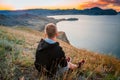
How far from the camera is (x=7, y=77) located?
4.90m

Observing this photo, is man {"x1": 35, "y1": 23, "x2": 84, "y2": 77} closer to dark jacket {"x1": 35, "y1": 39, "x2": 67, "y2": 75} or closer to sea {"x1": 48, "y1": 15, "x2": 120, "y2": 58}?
dark jacket {"x1": 35, "y1": 39, "x2": 67, "y2": 75}

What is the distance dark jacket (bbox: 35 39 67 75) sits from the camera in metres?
5.35

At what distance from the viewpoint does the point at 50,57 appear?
17.6ft

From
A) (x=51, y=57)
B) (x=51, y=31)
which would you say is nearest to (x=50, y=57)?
(x=51, y=57)

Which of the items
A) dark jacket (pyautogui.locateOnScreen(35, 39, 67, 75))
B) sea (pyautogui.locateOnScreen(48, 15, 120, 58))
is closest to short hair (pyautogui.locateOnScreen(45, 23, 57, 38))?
dark jacket (pyautogui.locateOnScreen(35, 39, 67, 75))

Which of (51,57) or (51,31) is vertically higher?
(51,31)

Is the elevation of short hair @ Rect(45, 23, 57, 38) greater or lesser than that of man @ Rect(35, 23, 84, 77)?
greater

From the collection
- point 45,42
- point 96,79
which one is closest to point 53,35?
point 45,42

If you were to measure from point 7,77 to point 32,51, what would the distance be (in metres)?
2.13

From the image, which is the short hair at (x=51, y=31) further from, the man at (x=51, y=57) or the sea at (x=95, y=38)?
the sea at (x=95, y=38)

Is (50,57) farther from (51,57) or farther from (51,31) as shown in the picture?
(51,31)

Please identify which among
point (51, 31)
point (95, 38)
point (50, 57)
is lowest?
point (95, 38)

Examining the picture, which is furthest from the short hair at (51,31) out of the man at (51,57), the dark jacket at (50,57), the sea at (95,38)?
the sea at (95,38)

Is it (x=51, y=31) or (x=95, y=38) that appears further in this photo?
(x=95, y=38)
